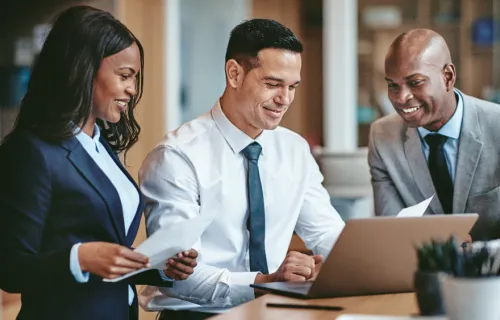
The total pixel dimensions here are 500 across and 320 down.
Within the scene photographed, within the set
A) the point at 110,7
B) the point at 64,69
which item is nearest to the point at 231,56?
the point at 64,69

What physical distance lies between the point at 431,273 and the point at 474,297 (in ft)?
0.59

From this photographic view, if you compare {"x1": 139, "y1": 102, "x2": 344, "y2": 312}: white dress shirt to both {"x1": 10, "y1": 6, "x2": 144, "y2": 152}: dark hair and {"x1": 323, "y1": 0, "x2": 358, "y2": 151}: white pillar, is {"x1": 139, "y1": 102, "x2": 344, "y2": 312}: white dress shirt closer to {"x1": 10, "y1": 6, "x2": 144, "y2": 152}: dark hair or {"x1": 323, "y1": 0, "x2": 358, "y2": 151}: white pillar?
{"x1": 10, "y1": 6, "x2": 144, "y2": 152}: dark hair

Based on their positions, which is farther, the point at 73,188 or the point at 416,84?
the point at 416,84

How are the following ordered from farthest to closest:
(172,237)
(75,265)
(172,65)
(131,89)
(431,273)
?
(172,65), (131,89), (75,265), (172,237), (431,273)

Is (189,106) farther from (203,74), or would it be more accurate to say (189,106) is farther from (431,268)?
(431,268)

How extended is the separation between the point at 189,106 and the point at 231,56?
465 cm

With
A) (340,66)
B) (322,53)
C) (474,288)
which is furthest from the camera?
(322,53)

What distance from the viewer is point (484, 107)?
2.60 meters

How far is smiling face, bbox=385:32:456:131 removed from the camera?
8.11ft

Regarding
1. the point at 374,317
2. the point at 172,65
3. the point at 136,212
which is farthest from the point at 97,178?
the point at 172,65

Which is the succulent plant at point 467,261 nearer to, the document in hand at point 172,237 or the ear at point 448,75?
the document in hand at point 172,237

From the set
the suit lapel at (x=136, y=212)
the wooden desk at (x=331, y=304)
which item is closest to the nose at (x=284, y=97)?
the suit lapel at (x=136, y=212)

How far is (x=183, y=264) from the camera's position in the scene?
73.9 inches

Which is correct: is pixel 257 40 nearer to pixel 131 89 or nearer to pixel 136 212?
pixel 131 89
